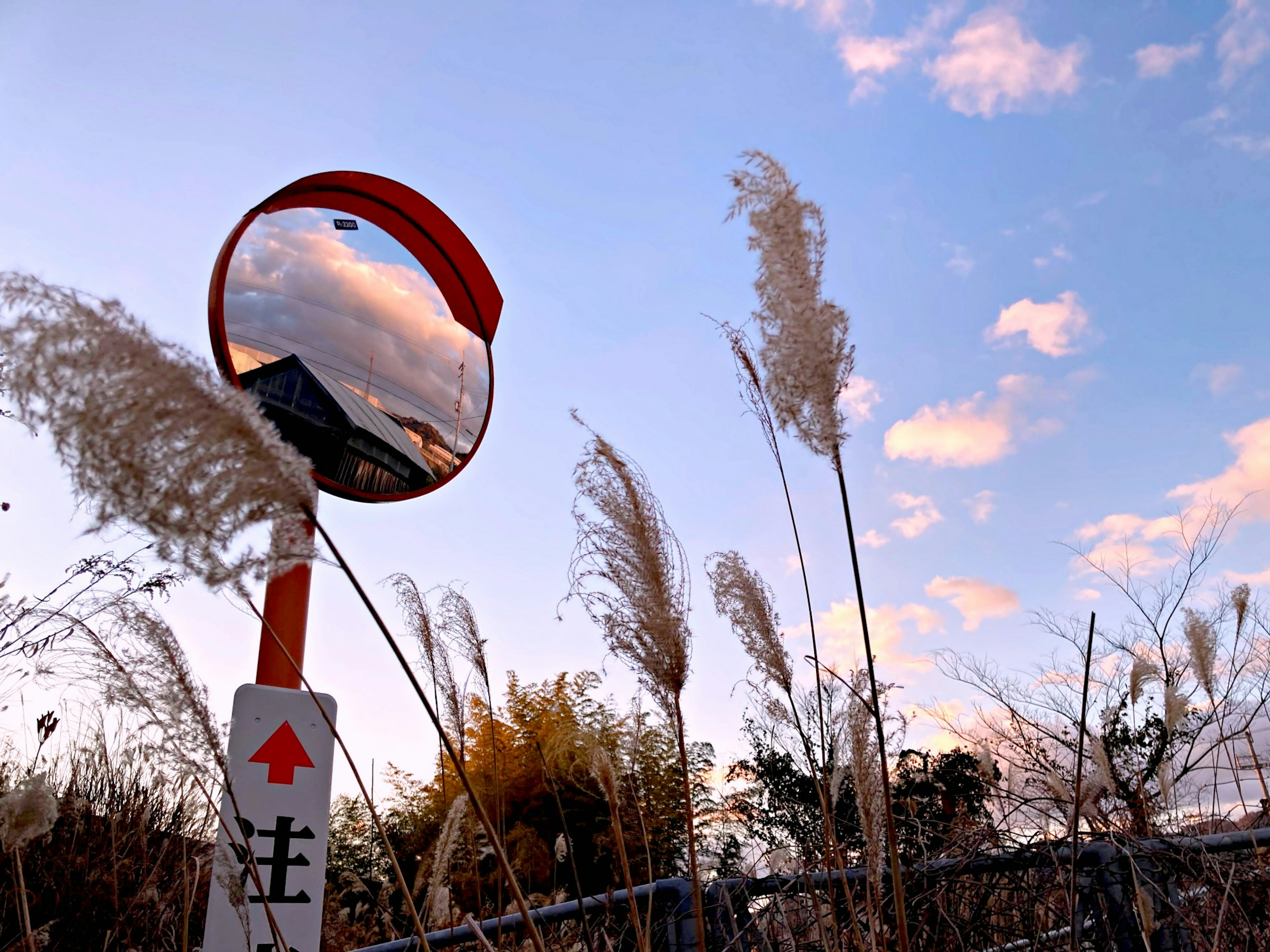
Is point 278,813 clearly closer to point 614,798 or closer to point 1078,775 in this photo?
point 614,798

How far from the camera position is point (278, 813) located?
5.92 feet

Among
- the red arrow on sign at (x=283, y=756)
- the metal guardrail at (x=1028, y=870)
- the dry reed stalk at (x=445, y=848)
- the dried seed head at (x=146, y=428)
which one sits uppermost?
the dried seed head at (x=146, y=428)

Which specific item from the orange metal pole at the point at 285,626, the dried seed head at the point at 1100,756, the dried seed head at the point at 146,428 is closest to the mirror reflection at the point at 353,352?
the orange metal pole at the point at 285,626

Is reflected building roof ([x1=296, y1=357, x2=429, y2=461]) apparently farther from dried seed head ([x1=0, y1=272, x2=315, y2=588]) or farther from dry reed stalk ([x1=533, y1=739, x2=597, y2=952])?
dried seed head ([x1=0, y1=272, x2=315, y2=588])

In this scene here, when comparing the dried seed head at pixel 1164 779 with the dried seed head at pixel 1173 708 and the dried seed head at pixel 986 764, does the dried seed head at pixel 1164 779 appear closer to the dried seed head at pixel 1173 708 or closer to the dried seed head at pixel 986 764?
the dried seed head at pixel 1173 708

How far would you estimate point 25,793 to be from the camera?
186cm

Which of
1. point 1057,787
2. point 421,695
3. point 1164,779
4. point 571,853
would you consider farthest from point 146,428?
point 1164,779

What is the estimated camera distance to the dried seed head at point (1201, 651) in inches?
127

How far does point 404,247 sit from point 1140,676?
2.96 m

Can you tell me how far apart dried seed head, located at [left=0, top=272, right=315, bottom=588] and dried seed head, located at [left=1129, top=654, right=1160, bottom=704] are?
10.3ft

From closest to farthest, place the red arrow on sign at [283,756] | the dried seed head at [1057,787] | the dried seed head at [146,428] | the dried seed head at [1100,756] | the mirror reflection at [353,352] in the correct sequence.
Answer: the dried seed head at [146,428] < the red arrow on sign at [283,756] < the dried seed head at [1100,756] < the mirror reflection at [353,352] < the dried seed head at [1057,787]

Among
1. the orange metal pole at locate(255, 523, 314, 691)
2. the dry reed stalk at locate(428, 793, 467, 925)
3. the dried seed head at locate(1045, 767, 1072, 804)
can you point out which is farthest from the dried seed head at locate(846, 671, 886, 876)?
the orange metal pole at locate(255, 523, 314, 691)

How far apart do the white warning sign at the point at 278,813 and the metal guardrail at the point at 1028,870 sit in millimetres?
444

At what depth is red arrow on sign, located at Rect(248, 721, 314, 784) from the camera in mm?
1818
